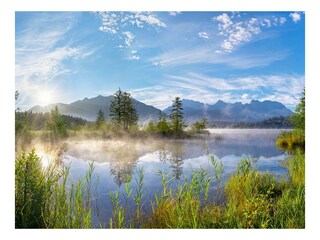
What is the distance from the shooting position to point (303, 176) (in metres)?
4.62

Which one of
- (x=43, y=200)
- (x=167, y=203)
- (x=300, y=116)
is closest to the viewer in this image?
(x=43, y=200)

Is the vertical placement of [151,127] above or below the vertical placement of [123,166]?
above

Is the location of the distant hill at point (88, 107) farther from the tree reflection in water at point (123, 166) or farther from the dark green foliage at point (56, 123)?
the tree reflection in water at point (123, 166)

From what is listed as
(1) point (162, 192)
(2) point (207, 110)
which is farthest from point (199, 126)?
(1) point (162, 192)

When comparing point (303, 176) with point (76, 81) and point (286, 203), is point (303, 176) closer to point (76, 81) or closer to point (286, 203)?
point (286, 203)

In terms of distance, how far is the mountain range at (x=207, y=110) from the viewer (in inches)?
182

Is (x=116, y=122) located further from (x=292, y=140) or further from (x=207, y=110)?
(x=292, y=140)

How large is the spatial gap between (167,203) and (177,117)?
1126 millimetres

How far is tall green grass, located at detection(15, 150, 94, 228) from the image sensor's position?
392cm

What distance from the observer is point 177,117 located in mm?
4844

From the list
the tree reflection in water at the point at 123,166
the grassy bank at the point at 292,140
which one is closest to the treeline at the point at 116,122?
the tree reflection in water at the point at 123,166

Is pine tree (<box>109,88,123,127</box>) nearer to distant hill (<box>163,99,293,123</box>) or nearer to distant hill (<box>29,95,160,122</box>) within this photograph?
distant hill (<box>29,95,160,122</box>)

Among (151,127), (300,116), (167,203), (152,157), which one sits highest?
(300,116)

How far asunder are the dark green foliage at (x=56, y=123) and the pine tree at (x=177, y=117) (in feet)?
4.52
